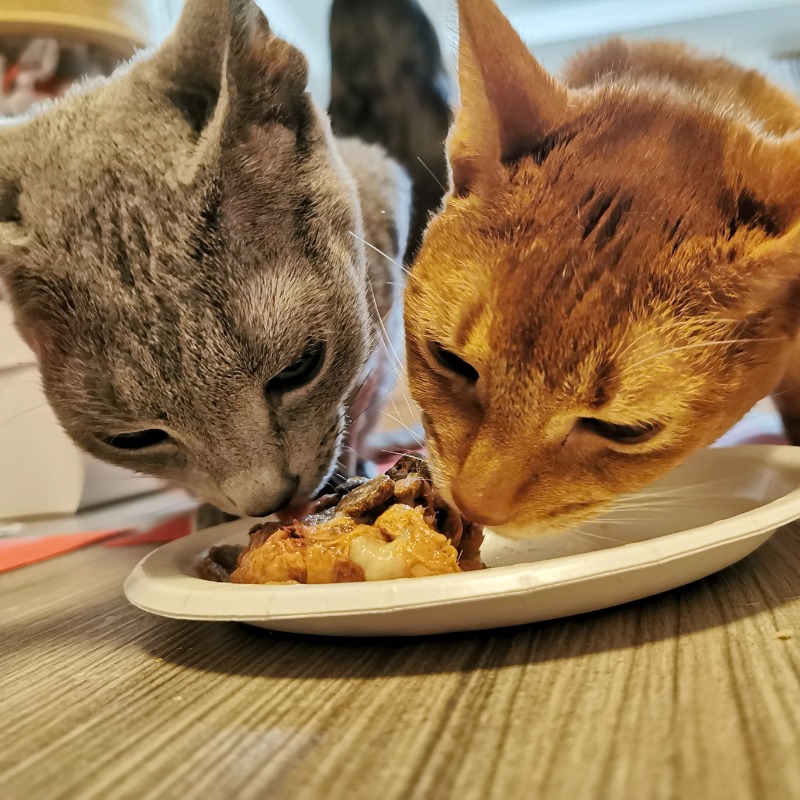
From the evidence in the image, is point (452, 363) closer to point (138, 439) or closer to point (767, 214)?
point (767, 214)

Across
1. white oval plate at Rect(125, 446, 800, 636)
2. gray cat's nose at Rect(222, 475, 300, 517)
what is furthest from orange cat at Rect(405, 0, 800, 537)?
gray cat's nose at Rect(222, 475, 300, 517)

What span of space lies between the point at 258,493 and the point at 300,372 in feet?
0.63

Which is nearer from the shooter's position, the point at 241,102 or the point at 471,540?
the point at 471,540

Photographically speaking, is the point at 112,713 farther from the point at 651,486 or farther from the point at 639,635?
the point at 651,486

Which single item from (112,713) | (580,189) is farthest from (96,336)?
(580,189)

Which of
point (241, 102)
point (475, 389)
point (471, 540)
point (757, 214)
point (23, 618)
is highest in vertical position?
point (241, 102)

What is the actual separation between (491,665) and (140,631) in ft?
1.53

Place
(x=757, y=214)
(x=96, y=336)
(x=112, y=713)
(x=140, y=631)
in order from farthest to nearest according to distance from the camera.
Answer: (x=96, y=336) < (x=140, y=631) < (x=757, y=214) < (x=112, y=713)

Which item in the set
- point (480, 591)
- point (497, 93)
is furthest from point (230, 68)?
point (480, 591)

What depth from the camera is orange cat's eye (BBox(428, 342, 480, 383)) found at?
33.8 inches

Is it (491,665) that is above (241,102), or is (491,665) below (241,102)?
below

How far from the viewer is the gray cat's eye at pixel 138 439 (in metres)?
1.08

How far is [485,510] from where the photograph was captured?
0.82 meters

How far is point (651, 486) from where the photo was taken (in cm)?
89
